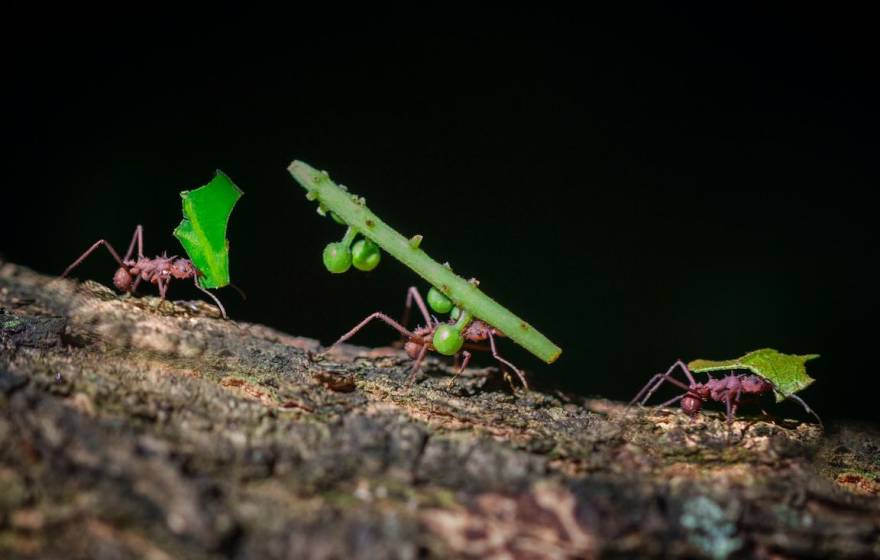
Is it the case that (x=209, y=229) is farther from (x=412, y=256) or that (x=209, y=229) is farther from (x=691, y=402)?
(x=691, y=402)

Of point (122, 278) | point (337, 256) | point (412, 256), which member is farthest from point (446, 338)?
point (122, 278)

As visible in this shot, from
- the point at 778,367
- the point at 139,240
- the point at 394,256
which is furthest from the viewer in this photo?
the point at 139,240

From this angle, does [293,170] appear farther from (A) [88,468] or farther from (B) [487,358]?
(B) [487,358]

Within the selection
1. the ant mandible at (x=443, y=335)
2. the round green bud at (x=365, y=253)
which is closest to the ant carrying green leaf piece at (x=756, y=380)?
the ant mandible at (x=443, y=335)

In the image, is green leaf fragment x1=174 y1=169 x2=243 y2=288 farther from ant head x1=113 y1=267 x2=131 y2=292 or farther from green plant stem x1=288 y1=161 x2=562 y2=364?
ant head x1=113 y1=267 x2=131 y2=292

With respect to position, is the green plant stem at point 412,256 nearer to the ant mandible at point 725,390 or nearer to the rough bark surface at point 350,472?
the rough bark surface at point 350,472

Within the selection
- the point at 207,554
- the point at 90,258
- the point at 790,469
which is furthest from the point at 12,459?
the point at 90,258

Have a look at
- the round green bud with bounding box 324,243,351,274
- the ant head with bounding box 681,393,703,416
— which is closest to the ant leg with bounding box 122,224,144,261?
the round green bud with bounding box 324,243,351,274
